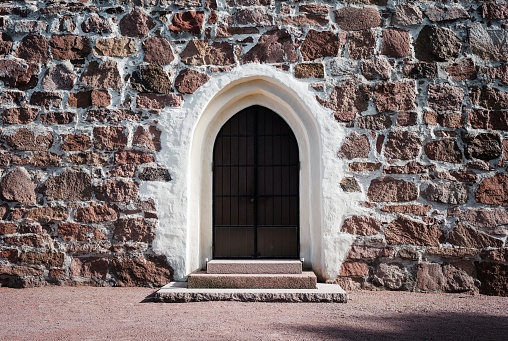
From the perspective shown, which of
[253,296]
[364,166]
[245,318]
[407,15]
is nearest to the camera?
[245,318]

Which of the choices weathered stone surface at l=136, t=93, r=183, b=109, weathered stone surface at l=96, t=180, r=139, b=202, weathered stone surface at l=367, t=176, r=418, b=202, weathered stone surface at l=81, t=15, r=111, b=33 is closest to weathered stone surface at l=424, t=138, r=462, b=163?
weathered stone surface at l=367, t=176, r=418, b=202

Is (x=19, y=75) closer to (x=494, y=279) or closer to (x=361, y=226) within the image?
(x=361, y=226)

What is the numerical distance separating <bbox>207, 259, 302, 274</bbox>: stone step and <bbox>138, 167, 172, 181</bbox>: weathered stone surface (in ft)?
3.35

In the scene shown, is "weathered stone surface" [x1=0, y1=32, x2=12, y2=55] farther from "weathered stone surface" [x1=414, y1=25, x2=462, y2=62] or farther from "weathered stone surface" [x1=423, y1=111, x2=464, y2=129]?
"weathered stone surface" [x1=423, y1=111, x2=464, y2=129]

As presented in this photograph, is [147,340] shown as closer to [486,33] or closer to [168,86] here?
[168,86]

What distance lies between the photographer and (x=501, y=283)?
544 centimetres

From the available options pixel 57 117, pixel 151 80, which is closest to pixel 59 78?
pixel 57 117

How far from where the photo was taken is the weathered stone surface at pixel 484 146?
5562 millimetres

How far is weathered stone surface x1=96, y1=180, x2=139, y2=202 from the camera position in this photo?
5.72 meters

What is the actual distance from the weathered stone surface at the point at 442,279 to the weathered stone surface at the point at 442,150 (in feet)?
3.54

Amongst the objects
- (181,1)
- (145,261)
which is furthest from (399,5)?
(145,261)

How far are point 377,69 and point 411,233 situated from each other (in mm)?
1715

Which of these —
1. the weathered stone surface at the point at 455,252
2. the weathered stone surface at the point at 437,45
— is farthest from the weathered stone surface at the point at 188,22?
the weathered stone surface at the point at 455,252

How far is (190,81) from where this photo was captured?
5797 millimetres
